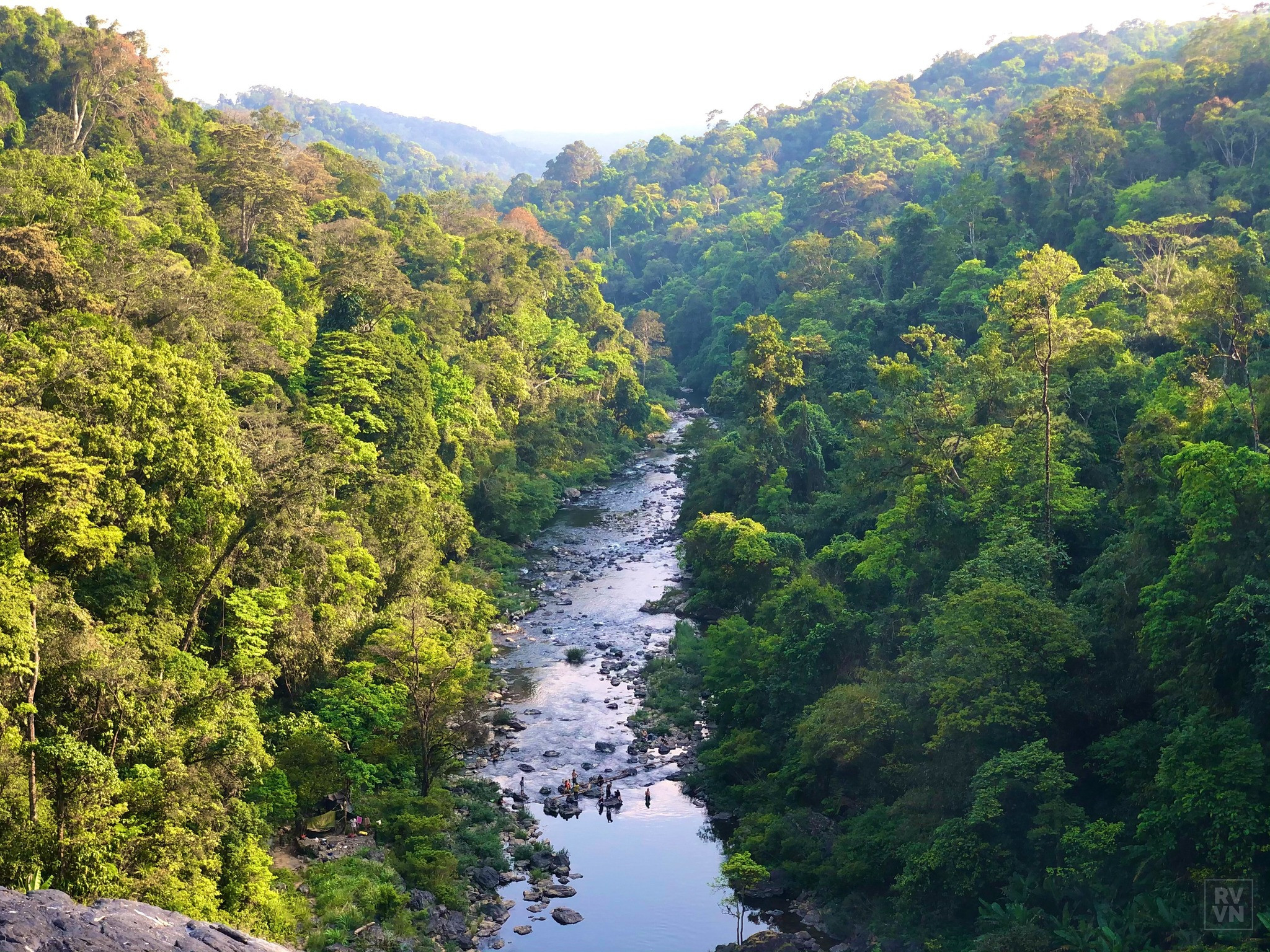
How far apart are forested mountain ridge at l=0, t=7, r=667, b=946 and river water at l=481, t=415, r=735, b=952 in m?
1.59

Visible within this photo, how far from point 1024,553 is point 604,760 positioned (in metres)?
11.9

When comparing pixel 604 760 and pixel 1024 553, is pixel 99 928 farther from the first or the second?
pixel 1024 553

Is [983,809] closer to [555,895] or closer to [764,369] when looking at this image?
[555,895]

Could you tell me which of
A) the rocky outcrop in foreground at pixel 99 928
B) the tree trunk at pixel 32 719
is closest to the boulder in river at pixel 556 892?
the rocky outcrop in foreground at pixel 99 928

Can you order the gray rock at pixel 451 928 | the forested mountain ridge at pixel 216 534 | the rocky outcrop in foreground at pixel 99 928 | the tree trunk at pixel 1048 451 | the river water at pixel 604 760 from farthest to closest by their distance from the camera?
1. the tree trunk at pixel 1048 451
2. the river water at pixel 604 760
3. the gray rock at pixel 451 928
4. the forested mountain ridge at pixel 216 534
5. the rocky outcrop in foreground at pixel 99 928

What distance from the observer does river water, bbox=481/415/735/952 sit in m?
20.9

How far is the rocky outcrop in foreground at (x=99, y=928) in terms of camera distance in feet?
43.0

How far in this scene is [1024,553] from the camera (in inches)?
891

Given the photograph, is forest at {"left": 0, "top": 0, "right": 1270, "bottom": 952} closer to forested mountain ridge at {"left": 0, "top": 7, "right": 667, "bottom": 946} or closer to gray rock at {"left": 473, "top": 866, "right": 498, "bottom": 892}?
forested mountain ridge at {"left": 0, "top": 7, "right": 667, "bottom": 946}

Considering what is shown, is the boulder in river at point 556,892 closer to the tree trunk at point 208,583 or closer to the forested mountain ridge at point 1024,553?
the forested mountain ridge at point 1024,553

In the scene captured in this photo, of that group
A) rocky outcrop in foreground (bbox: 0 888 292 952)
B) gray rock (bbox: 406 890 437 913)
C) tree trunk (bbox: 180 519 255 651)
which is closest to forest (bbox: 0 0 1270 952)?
tree trunk (bbox: 180 519 255 651)

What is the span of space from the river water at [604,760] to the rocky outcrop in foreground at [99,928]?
275 inches

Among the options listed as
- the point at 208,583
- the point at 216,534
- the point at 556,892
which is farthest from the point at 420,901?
the point at 216,534

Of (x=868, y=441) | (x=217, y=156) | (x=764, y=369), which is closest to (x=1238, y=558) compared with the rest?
(x=868, y=441)
